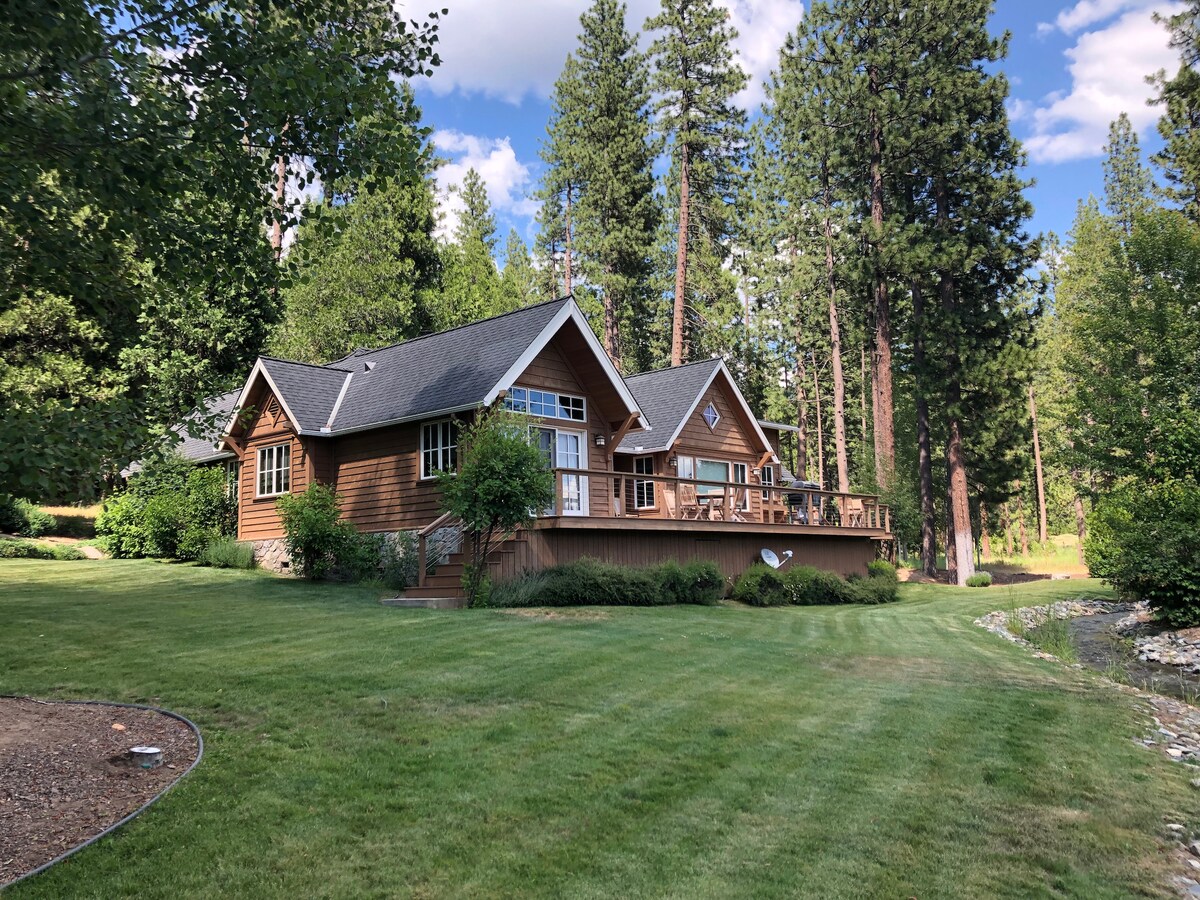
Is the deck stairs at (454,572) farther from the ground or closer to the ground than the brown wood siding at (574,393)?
closer to the ground

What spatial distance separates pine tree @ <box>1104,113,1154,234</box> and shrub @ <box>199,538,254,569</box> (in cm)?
4359

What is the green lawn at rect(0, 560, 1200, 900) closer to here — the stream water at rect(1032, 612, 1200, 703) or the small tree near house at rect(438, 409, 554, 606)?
the stream water at rect(1032, 612, 1200, 703)

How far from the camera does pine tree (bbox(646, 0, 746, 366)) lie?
117ft

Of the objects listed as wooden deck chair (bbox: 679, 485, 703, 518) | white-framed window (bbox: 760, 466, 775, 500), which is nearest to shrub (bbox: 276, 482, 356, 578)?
wooden deck chair (bbox: 679, 485, 703, 518)

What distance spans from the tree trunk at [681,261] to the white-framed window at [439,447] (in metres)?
19.4

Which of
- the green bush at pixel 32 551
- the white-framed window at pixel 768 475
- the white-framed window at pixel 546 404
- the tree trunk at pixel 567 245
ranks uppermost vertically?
the tree trunk at pixel 567 245

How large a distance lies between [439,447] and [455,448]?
512 mm

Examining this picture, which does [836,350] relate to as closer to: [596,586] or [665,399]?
[665,399]

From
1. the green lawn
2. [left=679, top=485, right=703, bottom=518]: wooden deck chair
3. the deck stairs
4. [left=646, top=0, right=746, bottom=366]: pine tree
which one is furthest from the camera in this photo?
[left=646, top=0, right=746, bottom=366]: pine tree

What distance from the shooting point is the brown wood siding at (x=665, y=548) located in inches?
629

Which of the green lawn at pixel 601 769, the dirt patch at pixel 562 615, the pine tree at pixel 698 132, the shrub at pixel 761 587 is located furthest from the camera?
the pine tree at pixel 698 132

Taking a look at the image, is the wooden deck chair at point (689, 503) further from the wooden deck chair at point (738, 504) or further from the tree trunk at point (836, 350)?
the tree trunk at point (836, 350)

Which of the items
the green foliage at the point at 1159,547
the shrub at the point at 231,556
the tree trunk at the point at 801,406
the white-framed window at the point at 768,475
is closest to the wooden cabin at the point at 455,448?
the shrub at the point at 231,556

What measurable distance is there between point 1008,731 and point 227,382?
2611 cm
